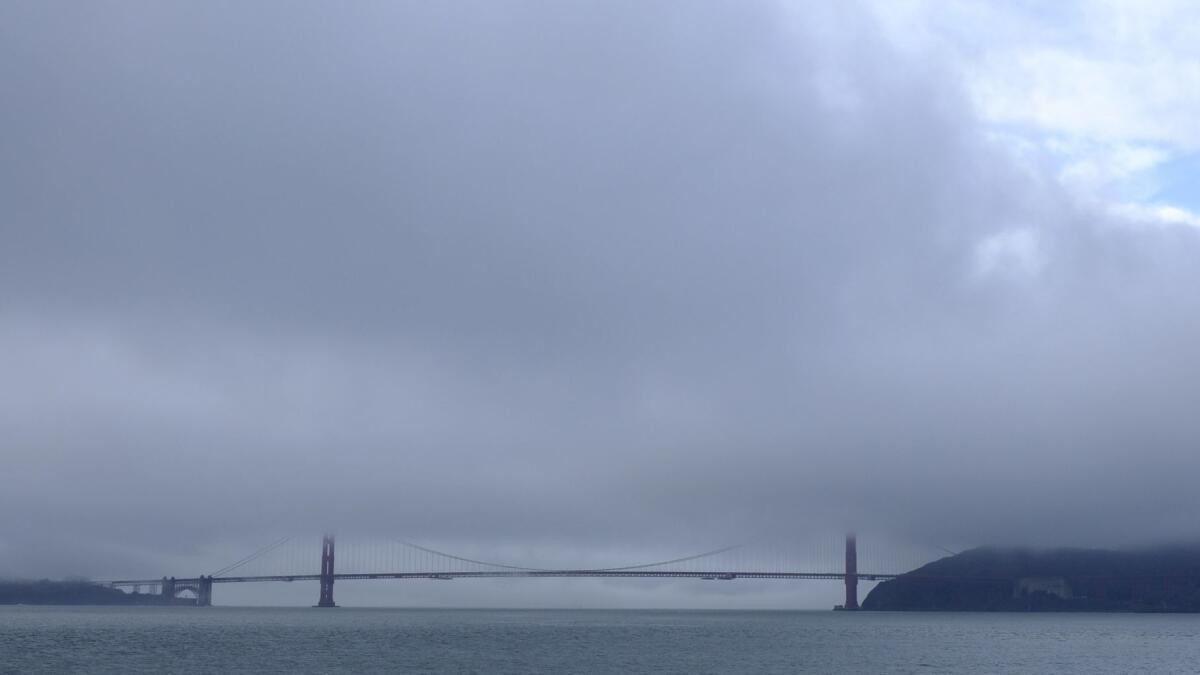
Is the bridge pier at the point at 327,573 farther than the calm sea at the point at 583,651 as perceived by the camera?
Yes

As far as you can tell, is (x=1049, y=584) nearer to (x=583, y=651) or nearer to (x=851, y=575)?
(x=851, y=575)

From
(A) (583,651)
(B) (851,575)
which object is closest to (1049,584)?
(B) (851,575)

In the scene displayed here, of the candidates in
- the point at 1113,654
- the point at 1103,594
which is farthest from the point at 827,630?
the point at 1103,594

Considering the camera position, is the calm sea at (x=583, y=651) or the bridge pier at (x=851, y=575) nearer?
the calm sea at (x=583, y=651)

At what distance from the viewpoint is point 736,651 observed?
6662 centimetres

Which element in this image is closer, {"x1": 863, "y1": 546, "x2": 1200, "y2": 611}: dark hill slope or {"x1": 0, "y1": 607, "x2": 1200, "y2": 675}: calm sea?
{"x1": 0, "y1": 607, "x2": 1200, "y2": 675}: calm sea

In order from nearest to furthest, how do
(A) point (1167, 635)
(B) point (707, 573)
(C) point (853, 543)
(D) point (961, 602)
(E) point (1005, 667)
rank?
(E) point (1005, 667), (A) point (1167, 635), (B) point (707, 573), (C) point (853, 543), (D) point (961, 602)

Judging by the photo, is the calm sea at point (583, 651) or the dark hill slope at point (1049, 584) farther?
the dark hill slope at point (1049, 584)

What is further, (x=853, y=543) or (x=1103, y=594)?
(x=1103, y=594)

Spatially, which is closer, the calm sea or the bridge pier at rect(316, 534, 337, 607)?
the calm sea

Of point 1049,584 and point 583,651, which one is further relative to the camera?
point 1049,584

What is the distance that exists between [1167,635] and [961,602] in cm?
7125

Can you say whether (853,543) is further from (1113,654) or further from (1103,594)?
(1113,654)

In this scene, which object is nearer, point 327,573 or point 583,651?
point 583,651
